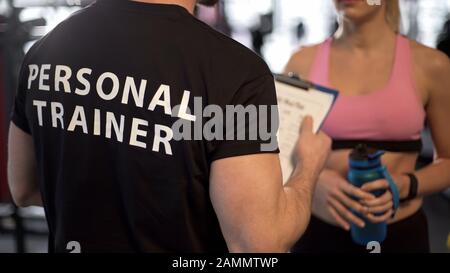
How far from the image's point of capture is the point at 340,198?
1.38 m

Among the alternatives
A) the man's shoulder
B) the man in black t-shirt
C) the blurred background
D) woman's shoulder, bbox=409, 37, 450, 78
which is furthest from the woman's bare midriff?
the blurred background

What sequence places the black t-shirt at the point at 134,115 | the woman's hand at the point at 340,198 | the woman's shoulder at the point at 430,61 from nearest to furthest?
the black t-shirt at the point at 134,115
the woman's hand at the point at 340,198
the woman's shoulder at the point at 430,61

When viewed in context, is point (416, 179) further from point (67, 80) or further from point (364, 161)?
point (67, 80)

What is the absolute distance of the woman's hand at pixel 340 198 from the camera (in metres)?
1.33

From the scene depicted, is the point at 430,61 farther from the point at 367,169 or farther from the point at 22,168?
the point at 22,168

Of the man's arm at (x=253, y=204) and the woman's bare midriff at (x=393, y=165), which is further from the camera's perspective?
the woman's bare midriff at (x=393, y=165)

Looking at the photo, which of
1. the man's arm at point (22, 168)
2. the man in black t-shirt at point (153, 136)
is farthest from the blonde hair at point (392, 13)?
the man's arm at point (22, 168)

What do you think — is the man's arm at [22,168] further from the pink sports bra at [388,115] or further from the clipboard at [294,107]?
the pink sports bra at [388,115]

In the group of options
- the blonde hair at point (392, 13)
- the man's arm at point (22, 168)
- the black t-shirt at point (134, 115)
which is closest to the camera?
the black t-shirt at point (134, 115)

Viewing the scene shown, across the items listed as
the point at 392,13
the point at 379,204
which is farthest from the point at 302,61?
the point at 379,204

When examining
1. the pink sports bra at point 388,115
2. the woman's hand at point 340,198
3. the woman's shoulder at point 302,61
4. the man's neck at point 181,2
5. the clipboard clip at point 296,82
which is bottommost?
the woman's hand at point 340,198

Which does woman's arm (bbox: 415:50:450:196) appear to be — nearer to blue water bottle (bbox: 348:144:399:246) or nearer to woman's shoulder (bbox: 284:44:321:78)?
blue water bottle (bbox: 348:144:399:246)

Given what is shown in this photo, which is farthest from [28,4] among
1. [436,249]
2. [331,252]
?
[436,249]

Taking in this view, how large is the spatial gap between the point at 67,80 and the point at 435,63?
3.44 ft
